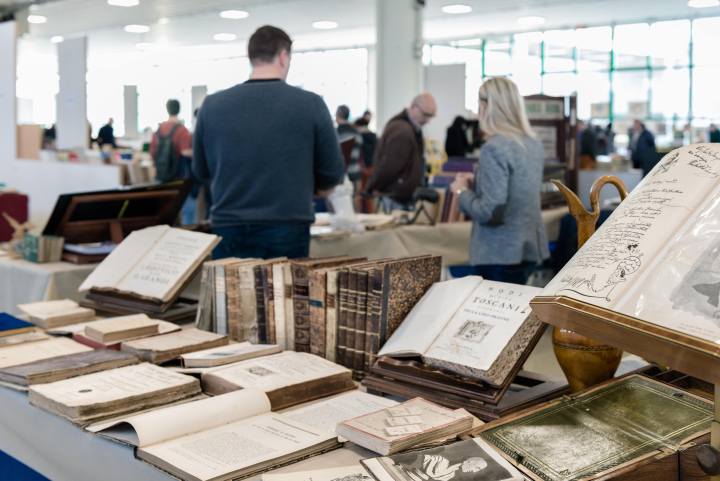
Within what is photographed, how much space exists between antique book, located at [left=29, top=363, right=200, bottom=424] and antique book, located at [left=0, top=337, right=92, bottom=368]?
0.20m

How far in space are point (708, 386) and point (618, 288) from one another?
53cm

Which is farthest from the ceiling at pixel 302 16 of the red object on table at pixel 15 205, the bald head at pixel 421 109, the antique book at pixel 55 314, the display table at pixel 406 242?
the antique book at pixel 55 314

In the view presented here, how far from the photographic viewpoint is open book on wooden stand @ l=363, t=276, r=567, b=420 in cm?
146

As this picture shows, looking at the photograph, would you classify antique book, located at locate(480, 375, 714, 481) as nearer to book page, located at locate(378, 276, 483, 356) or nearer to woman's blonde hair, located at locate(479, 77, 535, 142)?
book page, located at locate(378, 276, 483, 356)

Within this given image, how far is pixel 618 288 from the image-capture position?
3.38 ft

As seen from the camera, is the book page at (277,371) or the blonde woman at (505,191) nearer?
the book page at (277,371)

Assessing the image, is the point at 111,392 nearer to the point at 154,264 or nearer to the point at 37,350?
the point at 37,350

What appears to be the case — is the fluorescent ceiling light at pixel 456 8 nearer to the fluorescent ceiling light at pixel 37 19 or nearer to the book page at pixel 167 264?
the fluorescent ceiling light at pixel 37 19

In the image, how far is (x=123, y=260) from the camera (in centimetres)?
251

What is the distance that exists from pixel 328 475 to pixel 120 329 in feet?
3.13

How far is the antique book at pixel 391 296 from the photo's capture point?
1.70 m

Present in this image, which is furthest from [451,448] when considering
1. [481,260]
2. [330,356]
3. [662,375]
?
[481,260]

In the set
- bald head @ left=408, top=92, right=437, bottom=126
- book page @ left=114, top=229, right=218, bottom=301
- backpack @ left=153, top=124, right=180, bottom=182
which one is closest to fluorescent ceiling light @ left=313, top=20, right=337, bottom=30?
backpack @ left=153, top=124, right=180, bottom=182

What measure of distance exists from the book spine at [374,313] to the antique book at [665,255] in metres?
0.60
